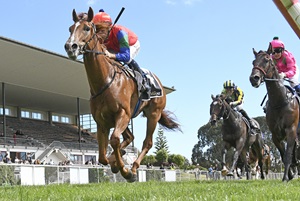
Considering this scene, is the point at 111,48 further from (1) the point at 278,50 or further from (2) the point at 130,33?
(1) the point at 278,50

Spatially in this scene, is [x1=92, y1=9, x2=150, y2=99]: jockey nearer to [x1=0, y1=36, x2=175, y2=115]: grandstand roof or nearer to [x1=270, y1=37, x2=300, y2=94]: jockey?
[x1=270, y1=37, x2=300, y2=94]: jockey

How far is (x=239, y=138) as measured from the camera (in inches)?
540

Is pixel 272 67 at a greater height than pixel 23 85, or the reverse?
pixel 23 85

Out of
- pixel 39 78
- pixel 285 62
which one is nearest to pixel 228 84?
pixel 285 62

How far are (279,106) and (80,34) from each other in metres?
4.68

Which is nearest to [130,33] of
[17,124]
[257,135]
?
[257,135]

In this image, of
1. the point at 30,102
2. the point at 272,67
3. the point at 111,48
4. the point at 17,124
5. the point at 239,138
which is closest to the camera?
the point at 111,48

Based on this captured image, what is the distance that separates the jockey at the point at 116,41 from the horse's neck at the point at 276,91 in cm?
274

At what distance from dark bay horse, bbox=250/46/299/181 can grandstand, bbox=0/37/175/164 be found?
85.1 ft

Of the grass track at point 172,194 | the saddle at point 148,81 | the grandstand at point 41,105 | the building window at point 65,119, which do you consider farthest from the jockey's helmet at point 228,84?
the building window at point 65,119

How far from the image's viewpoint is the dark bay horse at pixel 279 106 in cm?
910

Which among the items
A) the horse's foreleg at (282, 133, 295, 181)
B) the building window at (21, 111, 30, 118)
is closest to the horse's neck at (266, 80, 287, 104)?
the horse's foreleg at (282, 133, 295, 181)

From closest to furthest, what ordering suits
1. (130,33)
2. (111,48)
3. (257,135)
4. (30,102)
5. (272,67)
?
(111,48) → (130,33) → (272,67) → (257,135) → (30,102)

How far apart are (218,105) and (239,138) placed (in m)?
1.10
